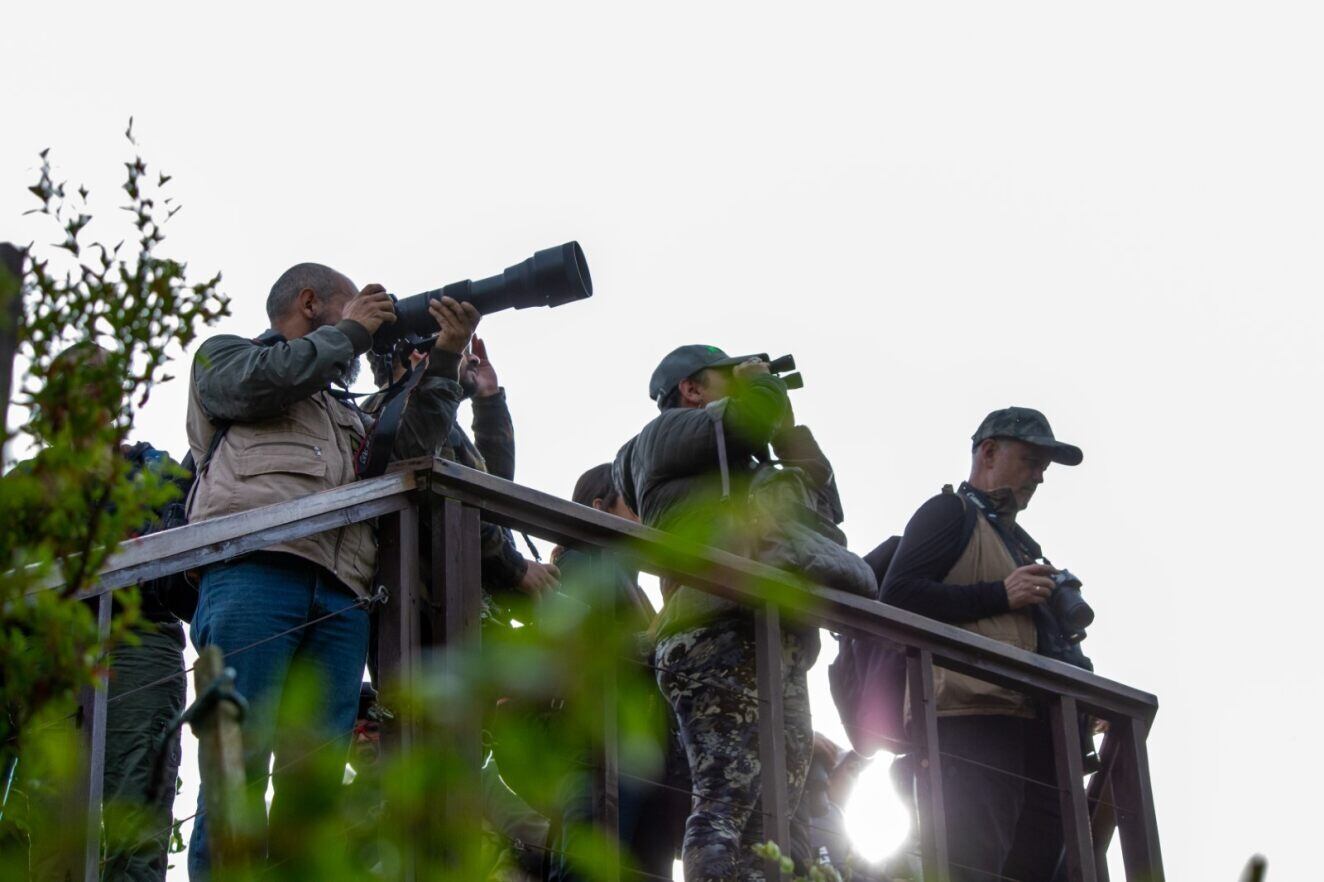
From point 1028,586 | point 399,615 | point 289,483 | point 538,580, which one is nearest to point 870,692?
point 1028,586

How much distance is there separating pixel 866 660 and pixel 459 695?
73.2 inches

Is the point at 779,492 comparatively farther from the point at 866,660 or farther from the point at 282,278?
the point at 282,278

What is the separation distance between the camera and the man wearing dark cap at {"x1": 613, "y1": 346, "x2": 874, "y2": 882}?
17.9ft

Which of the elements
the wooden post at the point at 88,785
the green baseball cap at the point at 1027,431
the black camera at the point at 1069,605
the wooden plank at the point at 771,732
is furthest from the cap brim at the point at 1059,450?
the wooden post at the point at 88,785

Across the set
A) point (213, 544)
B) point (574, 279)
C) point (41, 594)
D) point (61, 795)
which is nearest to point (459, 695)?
point (213, 544)

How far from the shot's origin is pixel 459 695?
476 cm

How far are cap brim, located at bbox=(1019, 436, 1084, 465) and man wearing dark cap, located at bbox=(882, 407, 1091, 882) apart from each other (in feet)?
0.64

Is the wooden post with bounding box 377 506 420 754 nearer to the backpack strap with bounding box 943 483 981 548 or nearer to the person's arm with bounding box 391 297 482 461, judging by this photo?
the person's arm with bounding box 391 297 482 461

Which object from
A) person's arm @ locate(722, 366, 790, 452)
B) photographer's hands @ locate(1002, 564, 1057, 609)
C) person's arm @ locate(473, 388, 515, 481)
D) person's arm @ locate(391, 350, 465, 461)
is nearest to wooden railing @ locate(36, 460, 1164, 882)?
photographer's hands @ locate(1002, 564, 1057, 609)

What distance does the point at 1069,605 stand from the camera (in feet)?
21.0

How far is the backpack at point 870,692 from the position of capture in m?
6.11

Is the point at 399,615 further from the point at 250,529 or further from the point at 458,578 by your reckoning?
the point at 250,529

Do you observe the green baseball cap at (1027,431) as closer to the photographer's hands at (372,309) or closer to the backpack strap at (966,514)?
the backpack strap at (966,514)

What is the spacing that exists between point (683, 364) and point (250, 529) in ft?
6.46
